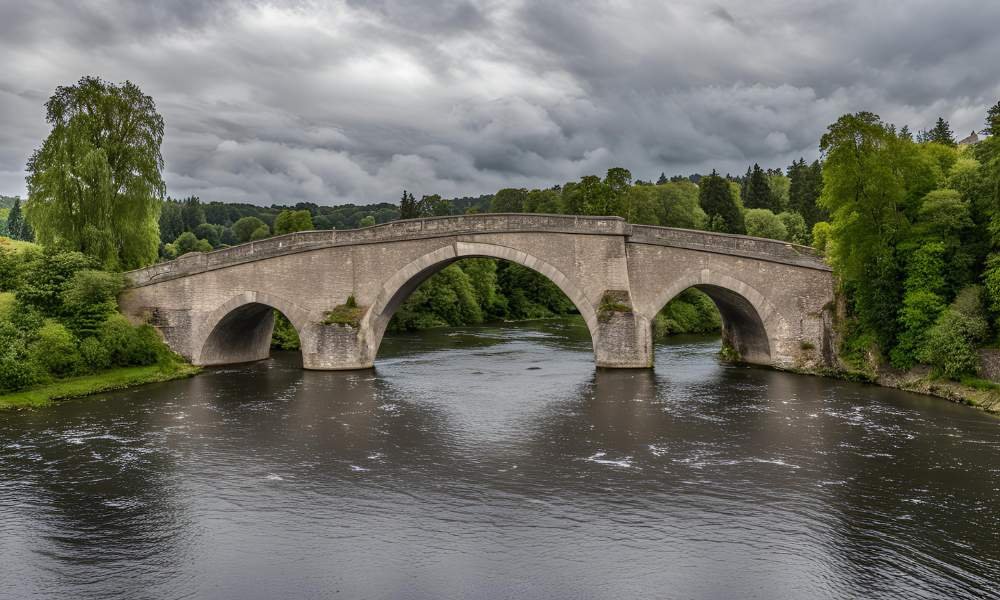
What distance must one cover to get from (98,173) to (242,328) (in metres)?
12.1

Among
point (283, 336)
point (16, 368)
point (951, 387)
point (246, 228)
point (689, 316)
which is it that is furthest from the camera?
point (246, 228)

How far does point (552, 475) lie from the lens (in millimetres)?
20219

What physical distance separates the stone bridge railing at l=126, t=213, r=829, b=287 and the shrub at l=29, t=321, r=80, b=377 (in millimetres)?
7388

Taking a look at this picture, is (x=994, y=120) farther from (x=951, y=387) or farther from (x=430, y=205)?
(x=430, y=205)

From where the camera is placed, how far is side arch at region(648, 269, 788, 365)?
37375mm

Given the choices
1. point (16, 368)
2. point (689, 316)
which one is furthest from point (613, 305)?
point (689, 316)

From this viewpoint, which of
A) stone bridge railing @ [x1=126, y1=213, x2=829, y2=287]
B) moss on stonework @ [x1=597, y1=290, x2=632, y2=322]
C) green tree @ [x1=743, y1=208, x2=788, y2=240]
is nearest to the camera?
stone bridge railing @ [x1=126, y1=213, x2=829, y2=287]

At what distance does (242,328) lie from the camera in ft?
149

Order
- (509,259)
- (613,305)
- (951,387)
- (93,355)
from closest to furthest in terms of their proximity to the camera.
→ (951,387) → (93,355) → (613,305) → (509,259)

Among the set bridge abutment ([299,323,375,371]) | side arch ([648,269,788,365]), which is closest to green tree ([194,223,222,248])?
bridge abutment ([299,323,375,371])

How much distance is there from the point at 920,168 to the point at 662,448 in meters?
20.2

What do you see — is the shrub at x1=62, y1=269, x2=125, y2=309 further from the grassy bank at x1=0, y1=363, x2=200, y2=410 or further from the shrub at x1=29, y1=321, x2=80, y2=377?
the grassy bank at x1=0, y1=363, x2=200, y2=410

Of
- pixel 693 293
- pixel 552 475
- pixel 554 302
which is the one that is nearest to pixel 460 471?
pixel 552 475

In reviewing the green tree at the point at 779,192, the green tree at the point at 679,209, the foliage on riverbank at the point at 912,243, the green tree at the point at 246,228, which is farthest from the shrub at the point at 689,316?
the green tree at the point at 246,228
